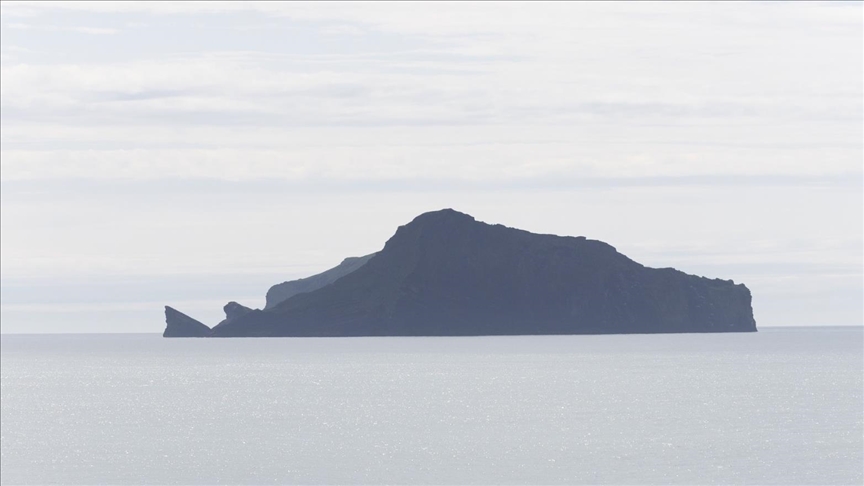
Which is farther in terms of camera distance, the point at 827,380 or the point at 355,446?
the point at 827,380

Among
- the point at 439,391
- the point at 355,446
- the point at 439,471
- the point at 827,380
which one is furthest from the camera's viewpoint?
the point at 827,380

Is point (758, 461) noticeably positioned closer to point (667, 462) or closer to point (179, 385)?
point (667, 462)

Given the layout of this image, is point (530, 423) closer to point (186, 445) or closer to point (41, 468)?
point (186, 445)

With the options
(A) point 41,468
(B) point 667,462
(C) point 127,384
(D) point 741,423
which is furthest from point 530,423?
(C) point 127,384

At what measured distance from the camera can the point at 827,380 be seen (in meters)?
158

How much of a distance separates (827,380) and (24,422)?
9603 centimetres

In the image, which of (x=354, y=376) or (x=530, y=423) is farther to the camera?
(x=354, y=376)

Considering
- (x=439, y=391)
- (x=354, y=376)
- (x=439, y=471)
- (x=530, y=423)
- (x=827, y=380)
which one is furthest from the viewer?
(x=354, y=376)

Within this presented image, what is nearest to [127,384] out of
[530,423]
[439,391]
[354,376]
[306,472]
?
[354,376]

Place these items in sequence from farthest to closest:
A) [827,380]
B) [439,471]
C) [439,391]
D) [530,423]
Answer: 1. [827,380]
2. [439,391]
3. [530,423]
4. [439,471]

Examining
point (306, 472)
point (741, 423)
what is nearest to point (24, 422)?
point (306, 472)

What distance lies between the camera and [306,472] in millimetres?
73250

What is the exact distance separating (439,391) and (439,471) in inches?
2606

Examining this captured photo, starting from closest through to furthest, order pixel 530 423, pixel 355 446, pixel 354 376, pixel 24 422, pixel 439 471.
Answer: pixel 439 471 < pixel 355 446 < pixel 530 423 < pixel 24 422 < pixel 354 376
